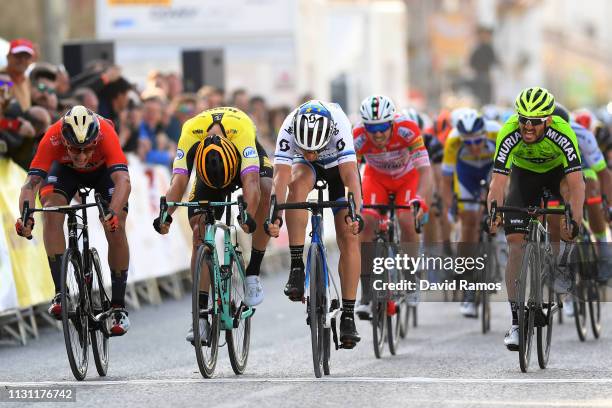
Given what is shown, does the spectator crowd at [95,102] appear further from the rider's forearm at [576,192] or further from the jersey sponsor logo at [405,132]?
the rider's forearm at [576,192]

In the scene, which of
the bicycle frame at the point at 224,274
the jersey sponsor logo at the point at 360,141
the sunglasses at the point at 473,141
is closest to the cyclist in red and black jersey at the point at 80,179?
the bicycle frame at the point at 224,274

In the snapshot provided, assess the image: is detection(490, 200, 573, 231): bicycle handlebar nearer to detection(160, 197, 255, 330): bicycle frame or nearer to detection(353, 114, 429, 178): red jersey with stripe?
detection(160, 197, 255, 330): bicycle frame

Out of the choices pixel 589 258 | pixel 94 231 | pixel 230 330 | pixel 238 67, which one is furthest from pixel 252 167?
pixel 238 67

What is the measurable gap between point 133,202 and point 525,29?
298 feet

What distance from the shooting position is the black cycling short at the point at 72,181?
11070mm

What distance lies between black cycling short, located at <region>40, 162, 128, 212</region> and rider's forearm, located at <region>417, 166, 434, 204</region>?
3.00m

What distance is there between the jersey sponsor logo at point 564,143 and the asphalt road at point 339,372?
152 cm

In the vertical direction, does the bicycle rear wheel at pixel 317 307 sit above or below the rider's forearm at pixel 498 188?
below

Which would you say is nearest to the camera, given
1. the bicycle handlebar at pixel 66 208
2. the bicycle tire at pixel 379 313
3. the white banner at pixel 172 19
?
the bicycle handlebar at pixel 66 208

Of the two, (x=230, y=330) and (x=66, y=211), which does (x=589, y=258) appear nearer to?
(x=230, y=330)

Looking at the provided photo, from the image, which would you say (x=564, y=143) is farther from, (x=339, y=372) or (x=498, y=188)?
(x=339, y=372)

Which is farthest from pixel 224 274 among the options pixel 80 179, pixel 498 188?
pixel 498 188

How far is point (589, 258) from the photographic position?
1330 centimetres

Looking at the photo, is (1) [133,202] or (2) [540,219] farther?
(1) [133,202]
